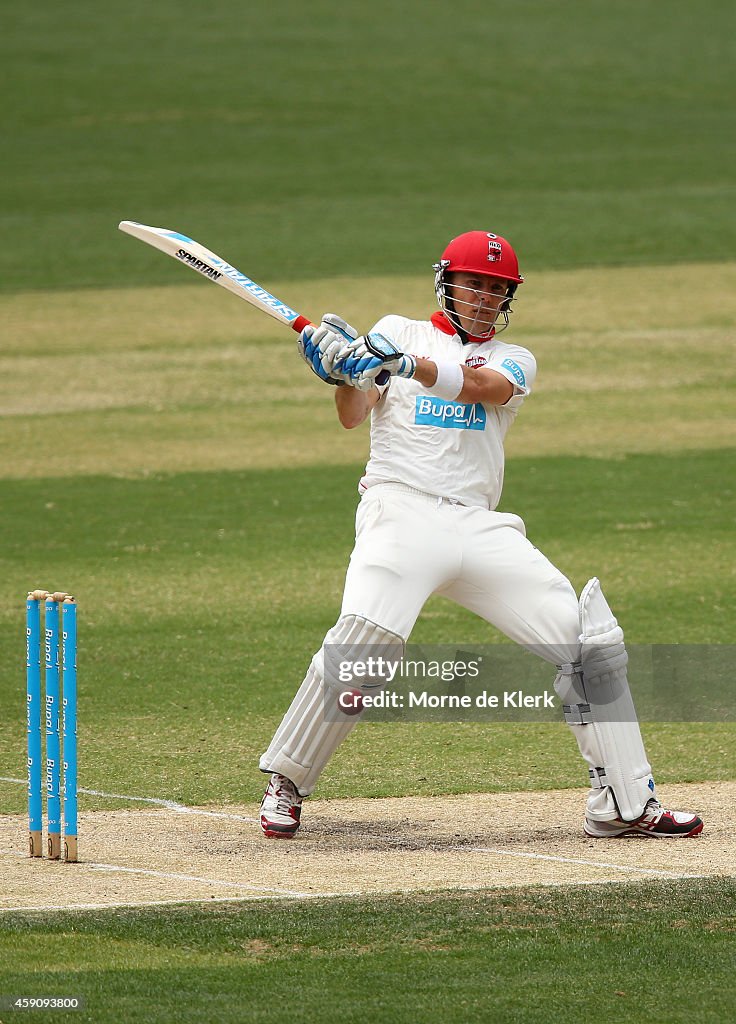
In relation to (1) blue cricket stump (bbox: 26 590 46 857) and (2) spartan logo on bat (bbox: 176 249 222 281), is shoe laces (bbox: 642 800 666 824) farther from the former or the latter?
(2) spartan logo on bat (bbox: 176 249 222 281)

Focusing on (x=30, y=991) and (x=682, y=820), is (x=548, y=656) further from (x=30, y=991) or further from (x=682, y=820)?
(x=30, y=991)

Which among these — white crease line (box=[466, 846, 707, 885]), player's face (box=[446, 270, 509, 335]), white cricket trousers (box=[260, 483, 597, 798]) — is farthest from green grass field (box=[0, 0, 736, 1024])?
player's face (box=[446, 270, 509, 335])

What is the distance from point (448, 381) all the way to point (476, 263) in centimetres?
58

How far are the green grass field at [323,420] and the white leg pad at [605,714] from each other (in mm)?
614

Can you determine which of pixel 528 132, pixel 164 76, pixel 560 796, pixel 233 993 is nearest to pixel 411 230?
pixel 528 132

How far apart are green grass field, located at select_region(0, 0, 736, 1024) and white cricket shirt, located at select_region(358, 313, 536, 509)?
141 centimetres

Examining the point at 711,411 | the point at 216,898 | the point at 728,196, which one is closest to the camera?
the point at 216,898

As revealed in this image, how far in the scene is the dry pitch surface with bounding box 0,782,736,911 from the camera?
5.48 m

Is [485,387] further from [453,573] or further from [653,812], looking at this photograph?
[653,812]

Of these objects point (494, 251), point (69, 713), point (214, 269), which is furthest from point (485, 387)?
point (69, 713)

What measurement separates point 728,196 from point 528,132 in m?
6.88

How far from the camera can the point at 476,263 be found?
20.8 feet

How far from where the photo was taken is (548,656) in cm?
616
